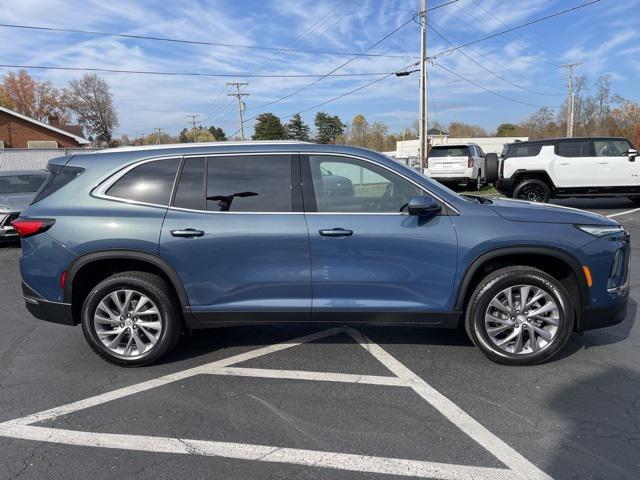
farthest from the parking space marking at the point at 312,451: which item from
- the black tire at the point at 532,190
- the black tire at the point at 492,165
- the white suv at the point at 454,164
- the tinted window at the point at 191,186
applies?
the white suv at the point at 454,164

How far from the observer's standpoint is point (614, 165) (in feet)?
42.2

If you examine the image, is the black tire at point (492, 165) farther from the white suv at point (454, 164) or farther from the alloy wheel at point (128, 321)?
the alloy wheel at point (128, 321)

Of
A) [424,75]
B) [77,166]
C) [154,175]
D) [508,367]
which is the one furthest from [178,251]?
[424,75]

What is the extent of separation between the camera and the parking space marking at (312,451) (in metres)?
2.64

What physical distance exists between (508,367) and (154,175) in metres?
3.27

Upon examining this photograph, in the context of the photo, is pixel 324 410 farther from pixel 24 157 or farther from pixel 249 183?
pixel 24 157

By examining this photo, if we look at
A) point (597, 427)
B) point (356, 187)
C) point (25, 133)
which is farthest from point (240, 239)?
point (25, 133)

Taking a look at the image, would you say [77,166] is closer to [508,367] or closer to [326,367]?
[326,367]

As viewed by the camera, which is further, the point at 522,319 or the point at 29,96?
the point at 29,96

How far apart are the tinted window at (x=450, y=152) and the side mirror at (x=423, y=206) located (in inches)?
597

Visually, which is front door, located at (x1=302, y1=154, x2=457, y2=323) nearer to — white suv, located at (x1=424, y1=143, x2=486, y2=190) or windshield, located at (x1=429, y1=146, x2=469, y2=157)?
white suv, located at (x1=424, y1=143, x2=486, y2=190)

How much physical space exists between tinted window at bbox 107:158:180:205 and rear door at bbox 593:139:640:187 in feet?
41.0

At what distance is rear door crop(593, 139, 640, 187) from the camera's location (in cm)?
1280

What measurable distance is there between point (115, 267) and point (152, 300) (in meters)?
0.46
